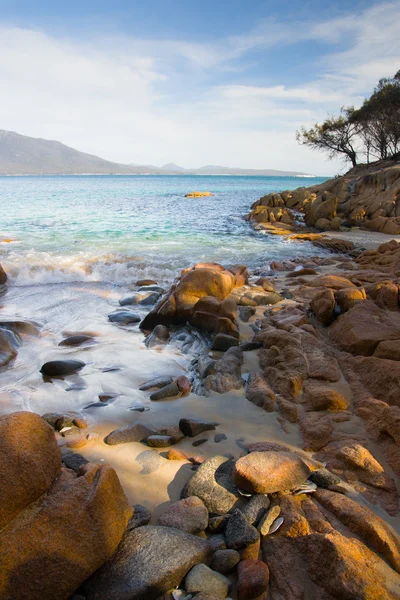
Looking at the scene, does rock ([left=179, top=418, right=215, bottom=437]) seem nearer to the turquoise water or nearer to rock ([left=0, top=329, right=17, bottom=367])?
rock ([left=0, top=329, right=17, bottom=367])

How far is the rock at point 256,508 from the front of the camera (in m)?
2.04

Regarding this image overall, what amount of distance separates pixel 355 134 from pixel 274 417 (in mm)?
40381

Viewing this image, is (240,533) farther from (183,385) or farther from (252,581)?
(183,385)

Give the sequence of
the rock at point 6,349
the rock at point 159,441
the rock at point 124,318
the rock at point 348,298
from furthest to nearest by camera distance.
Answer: the rock at point 124,318 → the rock at point 348,298 → the rock at point 6,349 → the rock at point 159,441

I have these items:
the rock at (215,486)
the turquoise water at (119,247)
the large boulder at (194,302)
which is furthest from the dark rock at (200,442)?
the turquoise water at (119,247)

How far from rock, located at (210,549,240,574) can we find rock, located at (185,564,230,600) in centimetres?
5

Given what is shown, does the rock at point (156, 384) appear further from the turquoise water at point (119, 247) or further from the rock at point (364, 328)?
the turquoise water at point (119, 247)

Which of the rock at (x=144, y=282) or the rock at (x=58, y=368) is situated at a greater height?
the rock at (x=144, y=282)

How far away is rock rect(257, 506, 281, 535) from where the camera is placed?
196cm

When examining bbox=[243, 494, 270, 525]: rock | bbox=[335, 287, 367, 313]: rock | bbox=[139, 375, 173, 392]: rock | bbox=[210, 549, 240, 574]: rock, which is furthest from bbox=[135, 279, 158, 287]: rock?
bbox=[210, 549, 240, 574]: rock

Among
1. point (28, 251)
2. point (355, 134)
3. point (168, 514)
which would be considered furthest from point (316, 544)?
point (355, 134)

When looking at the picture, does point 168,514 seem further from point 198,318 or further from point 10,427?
point 198,318

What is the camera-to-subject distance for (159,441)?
2.77 meters

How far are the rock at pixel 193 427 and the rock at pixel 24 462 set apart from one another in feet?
3.84
